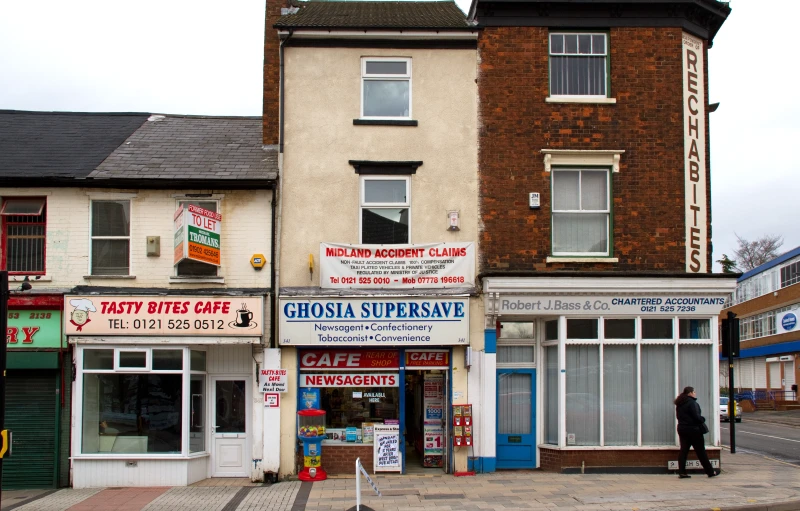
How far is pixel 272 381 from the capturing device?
1464cm

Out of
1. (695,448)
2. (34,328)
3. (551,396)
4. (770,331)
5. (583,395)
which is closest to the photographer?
(695,448)

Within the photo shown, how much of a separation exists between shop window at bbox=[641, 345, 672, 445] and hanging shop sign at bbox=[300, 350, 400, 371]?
16.5ft

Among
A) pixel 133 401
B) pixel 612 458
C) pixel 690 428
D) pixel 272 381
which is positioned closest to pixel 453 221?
pixel 272 381

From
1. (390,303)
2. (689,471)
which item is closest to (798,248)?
(689,471)

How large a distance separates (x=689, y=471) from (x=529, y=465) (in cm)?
308

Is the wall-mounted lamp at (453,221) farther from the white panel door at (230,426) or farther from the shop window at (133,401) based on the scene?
the shop window at (133,401)

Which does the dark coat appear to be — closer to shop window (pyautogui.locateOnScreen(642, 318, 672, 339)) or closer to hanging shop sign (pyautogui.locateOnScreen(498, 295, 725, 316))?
shop window (pyautogui.locateOnScreen(642, 318, 672, 339))

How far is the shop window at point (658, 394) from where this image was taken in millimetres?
15047

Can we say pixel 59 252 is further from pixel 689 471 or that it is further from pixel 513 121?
pixel 689 471

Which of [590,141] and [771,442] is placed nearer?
[590,141]

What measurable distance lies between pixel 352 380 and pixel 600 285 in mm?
5249

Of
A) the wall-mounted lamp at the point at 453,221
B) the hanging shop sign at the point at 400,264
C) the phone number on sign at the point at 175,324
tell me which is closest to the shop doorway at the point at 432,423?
the hanging shop sign at the point at 400,264

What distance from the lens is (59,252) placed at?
1483cm

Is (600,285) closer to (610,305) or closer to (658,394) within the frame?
(610,305)
